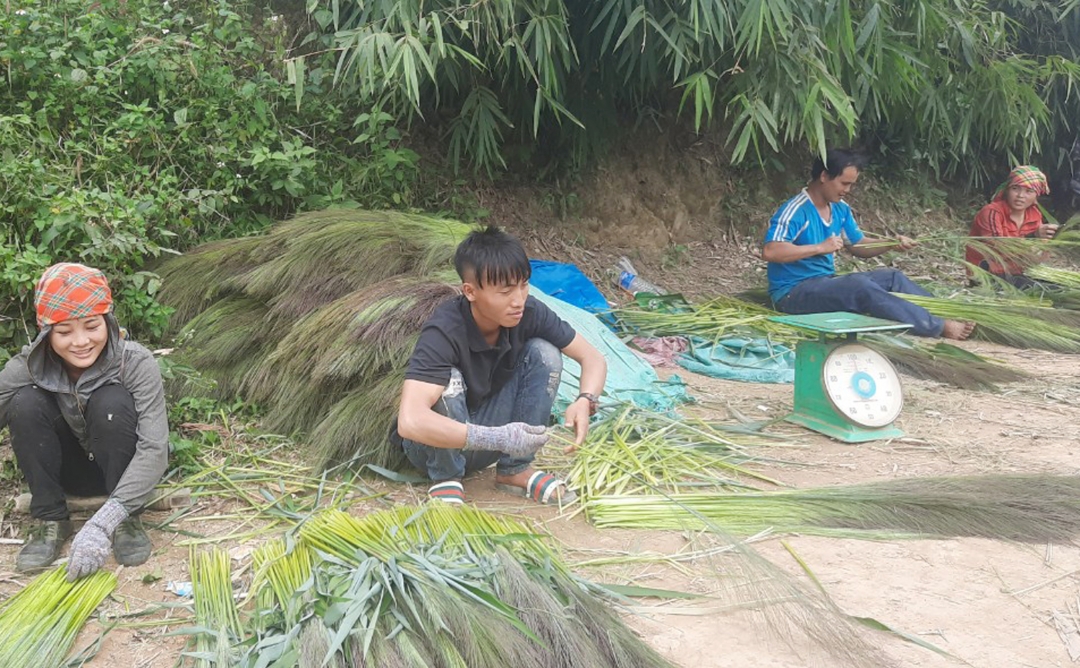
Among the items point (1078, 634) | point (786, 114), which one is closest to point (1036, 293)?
point (786, 114)

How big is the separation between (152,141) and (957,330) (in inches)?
158

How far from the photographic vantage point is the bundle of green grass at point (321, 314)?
3.04 m

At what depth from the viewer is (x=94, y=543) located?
7.38 feet

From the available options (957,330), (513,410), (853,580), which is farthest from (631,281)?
(853,580)

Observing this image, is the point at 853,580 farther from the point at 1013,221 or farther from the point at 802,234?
the point at 1013,221

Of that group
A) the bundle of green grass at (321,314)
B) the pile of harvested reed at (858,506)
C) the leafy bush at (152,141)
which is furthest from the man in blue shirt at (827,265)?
the pile of harvested reed at (858,506)

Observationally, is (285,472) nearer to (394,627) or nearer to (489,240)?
(489,240)

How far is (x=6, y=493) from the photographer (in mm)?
2822

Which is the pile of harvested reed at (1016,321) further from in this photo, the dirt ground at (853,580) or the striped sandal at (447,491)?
the striped sandal at (447,491)

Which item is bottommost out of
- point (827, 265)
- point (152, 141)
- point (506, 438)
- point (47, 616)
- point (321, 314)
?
point (47, 616)

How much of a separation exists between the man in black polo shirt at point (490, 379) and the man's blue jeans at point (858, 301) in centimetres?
234

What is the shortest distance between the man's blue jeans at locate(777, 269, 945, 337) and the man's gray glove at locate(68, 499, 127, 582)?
11.7ft

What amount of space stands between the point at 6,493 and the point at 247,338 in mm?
991

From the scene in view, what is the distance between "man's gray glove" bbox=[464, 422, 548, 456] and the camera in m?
2.44
